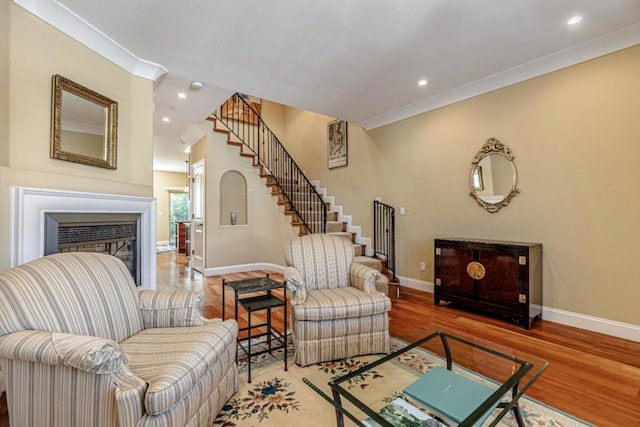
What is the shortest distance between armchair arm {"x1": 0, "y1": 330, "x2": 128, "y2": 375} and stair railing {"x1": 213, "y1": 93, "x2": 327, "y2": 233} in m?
4.32

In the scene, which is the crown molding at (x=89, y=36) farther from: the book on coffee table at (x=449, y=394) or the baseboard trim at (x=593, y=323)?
the baseboard trim at (x=593, y=323)

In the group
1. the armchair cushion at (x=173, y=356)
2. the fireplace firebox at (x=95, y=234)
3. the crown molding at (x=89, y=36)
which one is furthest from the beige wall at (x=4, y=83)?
the armchair cushion at (x=173, y=356)

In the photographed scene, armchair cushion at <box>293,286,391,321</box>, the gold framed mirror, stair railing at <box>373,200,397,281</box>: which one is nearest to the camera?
armchair cushion at <box>293,286,391,321</box>

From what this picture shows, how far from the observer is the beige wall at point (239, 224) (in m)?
5.57

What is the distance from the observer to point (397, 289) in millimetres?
4047

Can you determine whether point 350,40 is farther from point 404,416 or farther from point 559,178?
point 404,416

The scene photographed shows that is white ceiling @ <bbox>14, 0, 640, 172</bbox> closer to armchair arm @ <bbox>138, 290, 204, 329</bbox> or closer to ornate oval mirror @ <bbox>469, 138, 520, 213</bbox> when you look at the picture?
ornate oval mirror @ <bbox>469, 138, 520, 213</bbox>

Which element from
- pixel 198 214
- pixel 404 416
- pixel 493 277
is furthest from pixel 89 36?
pixel 493 277

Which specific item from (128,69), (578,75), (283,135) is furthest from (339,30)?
(283,135)

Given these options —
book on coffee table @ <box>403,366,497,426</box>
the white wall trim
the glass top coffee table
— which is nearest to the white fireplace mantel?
the glass top coffee table

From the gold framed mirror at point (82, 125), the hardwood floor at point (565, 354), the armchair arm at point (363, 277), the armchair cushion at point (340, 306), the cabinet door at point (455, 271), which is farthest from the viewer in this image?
the cabinet door at point (455, 271)

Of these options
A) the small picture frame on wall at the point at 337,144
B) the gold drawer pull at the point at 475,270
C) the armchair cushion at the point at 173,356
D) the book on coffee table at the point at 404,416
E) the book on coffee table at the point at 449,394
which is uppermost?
the small picture frame on wall at the point at 337,144

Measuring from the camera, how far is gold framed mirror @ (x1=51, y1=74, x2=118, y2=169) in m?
2.33

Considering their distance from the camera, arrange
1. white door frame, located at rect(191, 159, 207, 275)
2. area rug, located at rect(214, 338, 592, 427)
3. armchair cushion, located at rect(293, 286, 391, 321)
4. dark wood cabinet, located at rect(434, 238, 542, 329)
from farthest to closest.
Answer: white door frame, located at rect(191, 159, 207, 275), dark wood cabinet, located at rect(434, 238, 542, 329), armchair cushion, located at rect(293, 286, 391, 321), area rug, located at rect(214, 338, 592, 427)
